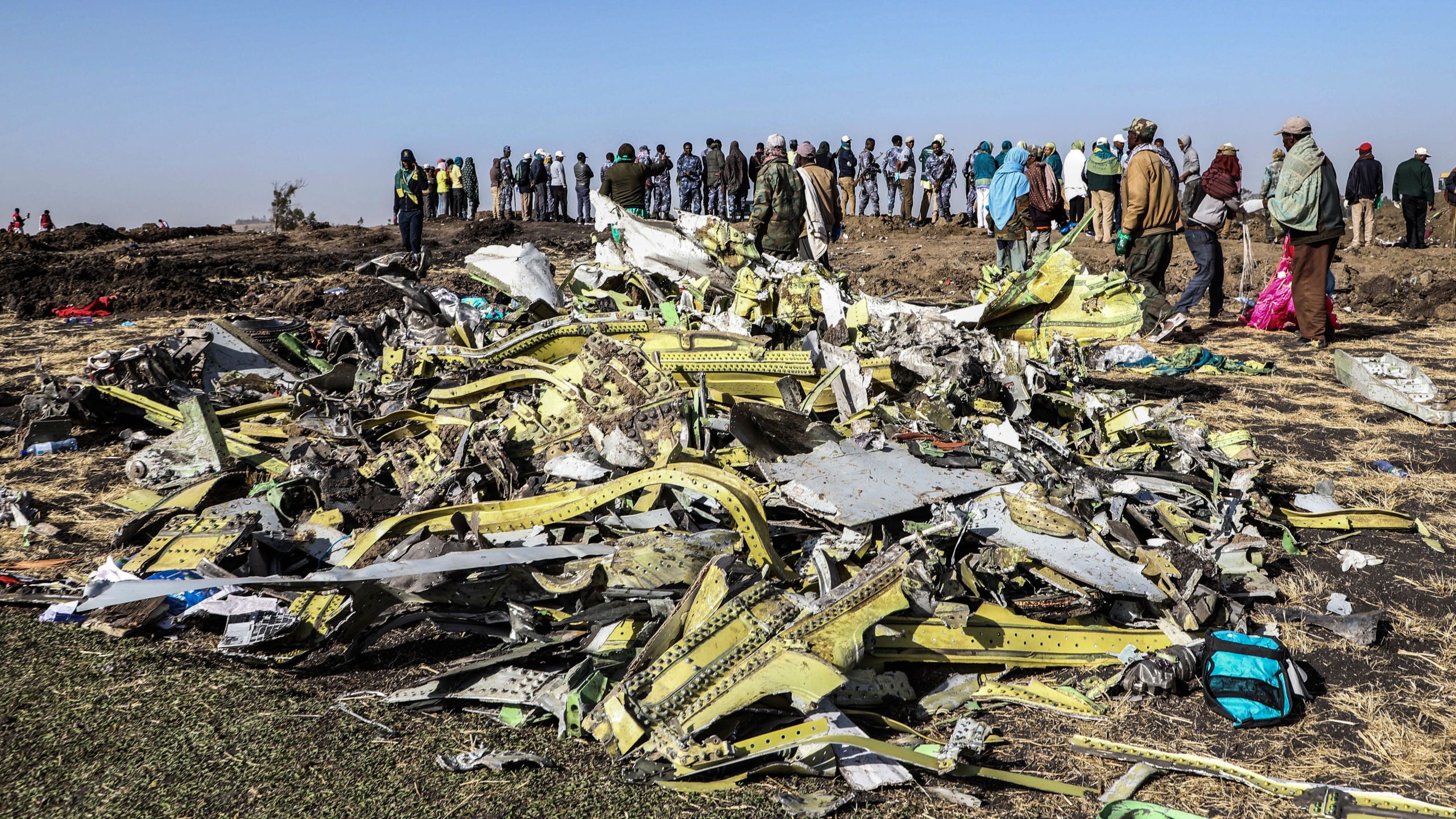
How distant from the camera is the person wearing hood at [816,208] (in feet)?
27.2

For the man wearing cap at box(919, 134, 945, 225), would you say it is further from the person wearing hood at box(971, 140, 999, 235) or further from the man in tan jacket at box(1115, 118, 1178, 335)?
the man in tan jacket at box(1115, 118, 1178, 335)

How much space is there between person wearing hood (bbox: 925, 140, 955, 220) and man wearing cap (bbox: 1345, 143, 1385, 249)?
279 inches

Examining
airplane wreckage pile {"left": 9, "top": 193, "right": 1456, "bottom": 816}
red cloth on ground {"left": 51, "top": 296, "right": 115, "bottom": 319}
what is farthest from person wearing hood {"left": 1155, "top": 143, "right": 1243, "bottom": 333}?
red cloth on ground {"left": 51, "top": 296, "right": 115, "bottom": 319}

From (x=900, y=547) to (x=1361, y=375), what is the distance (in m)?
5.66

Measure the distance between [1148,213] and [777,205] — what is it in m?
4.03

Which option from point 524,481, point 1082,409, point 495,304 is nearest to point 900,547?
point 524,481

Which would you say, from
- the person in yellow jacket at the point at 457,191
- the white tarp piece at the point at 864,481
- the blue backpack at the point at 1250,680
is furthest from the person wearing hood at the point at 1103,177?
the person in yellow jacket at the point at 457,191

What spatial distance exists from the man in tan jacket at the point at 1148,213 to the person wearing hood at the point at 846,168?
409 inches

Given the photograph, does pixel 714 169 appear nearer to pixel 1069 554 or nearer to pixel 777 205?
pixel 777 205

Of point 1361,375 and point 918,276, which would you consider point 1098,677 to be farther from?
point 918,276

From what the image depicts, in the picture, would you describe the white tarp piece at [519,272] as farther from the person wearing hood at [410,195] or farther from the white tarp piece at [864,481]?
the person wearing hood at [410,195]

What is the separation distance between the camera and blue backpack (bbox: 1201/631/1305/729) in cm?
288

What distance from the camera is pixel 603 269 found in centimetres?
754

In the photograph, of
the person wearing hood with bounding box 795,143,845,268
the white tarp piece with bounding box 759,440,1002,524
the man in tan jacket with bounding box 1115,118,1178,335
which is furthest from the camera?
the man in tan jacket with bounding box 1115,118,1178,335
